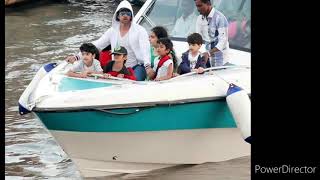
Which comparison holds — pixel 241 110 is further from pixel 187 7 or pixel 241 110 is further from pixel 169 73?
pixel 187 7

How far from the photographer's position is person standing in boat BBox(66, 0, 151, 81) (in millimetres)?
6434

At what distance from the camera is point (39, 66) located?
1041 centimetres

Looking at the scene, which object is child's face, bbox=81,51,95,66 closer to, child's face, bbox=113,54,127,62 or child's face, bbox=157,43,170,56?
child's face, bbox=113,54,127,62

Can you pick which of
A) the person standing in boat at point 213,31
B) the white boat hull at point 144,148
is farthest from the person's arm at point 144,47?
the white boat hull at point 144,148

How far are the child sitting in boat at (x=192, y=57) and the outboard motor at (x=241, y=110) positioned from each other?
0.79 meters

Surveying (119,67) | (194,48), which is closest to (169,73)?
(194,48)

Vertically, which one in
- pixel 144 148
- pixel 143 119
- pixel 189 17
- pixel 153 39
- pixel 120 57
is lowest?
pixel 144 148

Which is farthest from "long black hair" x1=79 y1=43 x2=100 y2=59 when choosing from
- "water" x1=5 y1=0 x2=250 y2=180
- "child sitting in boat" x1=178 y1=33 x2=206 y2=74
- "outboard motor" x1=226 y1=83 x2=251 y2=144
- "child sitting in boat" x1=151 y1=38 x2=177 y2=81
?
"outboard motor" x1=226 y1=83 x2=251 y2=144

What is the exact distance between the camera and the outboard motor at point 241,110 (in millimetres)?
5547

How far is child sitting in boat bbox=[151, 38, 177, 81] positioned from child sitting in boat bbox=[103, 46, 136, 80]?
242 millimetres

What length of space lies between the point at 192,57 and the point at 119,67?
2.38 feet

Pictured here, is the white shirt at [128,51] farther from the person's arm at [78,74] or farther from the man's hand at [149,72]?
the person's arm at [78,74]
